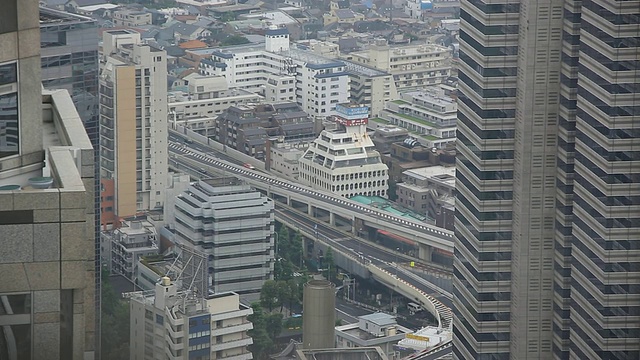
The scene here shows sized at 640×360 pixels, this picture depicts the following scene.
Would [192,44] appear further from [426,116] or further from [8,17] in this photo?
[8,17]

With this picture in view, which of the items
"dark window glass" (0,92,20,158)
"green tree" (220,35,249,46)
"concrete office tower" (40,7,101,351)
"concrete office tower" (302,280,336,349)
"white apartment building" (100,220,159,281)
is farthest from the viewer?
"green tree" (220,35,249,46)

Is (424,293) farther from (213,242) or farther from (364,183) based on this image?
(364,183)

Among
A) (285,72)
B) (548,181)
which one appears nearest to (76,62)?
(548,181)

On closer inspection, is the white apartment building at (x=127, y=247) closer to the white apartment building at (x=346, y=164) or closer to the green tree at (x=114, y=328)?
the green tree at (x=114, y=328)

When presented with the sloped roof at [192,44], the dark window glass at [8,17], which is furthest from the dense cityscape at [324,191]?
the sloped roof at [192,44]

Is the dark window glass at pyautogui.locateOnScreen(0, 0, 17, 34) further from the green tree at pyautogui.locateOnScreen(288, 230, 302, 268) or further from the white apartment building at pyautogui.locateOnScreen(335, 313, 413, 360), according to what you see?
the green tree at pyautogui.locateOnScreen(288, 230, 302, 268)

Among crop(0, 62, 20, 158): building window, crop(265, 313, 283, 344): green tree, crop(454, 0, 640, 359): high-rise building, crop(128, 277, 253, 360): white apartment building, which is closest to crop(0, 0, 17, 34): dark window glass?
crop(0, 62, 20, 158): building window
